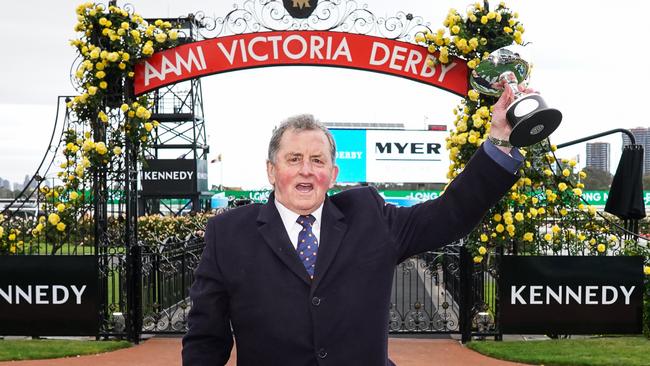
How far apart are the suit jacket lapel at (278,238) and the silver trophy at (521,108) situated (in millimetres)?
869

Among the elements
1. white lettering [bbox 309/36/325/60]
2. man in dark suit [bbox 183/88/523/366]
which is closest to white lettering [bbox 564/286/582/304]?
white lettering [bbox 309/36/325/60]

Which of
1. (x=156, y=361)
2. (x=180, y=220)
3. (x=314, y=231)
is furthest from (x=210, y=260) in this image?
(x=180, y=220)

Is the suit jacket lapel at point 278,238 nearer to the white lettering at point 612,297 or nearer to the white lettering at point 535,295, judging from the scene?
the white lettering at point 535,295

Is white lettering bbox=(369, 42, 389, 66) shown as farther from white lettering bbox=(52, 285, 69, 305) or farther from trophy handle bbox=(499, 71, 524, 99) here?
trophy handle bbox=(499, 71, 524, 99)

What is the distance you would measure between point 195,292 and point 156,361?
5.30 m

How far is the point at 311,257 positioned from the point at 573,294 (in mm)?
6178

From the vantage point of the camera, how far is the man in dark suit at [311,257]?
2.29 meters

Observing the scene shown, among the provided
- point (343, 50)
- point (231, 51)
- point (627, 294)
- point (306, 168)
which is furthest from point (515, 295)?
point (306, 168)

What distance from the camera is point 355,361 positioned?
231 centimetres

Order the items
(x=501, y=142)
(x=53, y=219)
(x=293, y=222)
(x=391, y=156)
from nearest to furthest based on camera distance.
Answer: (x=501, y=142), (x=293, y=222), (x=53, y=219), (x=391, y=156)

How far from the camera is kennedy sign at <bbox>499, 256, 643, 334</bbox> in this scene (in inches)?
302

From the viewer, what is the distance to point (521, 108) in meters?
2.26

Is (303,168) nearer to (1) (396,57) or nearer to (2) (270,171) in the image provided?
(2) (270,171)

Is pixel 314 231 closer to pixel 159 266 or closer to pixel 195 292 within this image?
pixel 195 292
